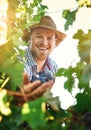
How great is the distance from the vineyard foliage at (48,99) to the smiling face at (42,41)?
3.71 m

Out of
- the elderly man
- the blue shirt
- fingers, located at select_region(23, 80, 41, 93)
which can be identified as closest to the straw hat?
the elderly man

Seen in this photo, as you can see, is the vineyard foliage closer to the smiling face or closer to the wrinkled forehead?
the smiling face

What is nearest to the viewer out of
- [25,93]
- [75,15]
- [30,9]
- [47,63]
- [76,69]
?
[25,93]

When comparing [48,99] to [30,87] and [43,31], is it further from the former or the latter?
[43,31]

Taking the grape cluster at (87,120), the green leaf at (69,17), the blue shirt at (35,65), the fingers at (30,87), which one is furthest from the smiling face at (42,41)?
the grape cluster at (87,120)

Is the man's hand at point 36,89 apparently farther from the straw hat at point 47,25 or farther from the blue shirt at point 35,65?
the straw hat at point 47,25

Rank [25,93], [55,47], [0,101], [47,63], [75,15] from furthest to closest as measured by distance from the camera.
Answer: [55,47] < [47,63] < [75,15] < [25,93] < [0,101]

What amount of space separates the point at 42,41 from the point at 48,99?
446cm

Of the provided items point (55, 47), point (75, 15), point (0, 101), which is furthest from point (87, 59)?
point (55, 47)

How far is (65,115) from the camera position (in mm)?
1494

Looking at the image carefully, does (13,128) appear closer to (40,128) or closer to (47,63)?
(40,128)

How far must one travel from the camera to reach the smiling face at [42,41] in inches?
222

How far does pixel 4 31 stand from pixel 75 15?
407 mm

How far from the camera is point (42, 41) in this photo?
5793 millimetres
